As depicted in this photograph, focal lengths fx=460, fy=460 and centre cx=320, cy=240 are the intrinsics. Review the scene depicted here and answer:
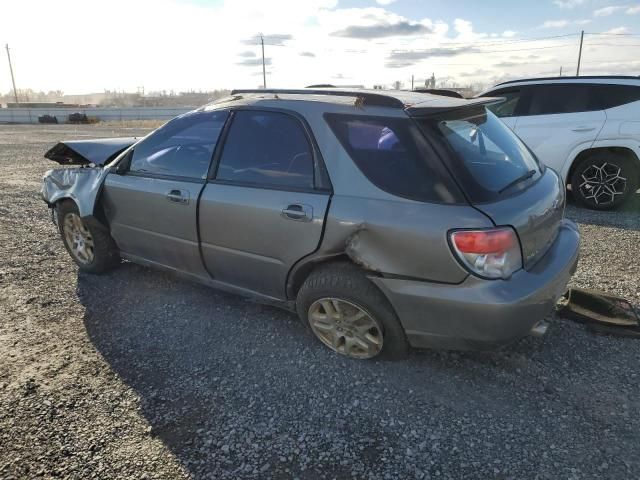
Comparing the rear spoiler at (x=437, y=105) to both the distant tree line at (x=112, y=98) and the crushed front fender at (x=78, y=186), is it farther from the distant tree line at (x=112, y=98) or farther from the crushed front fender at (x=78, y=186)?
the distant tree line at (x=112, y=98)

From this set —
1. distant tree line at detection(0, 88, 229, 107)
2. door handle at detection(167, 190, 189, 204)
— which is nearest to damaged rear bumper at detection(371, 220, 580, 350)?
door handle at detection(167, 190, 189, 204)

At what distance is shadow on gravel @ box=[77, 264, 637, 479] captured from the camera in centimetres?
221

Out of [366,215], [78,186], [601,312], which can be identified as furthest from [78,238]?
[601,312]

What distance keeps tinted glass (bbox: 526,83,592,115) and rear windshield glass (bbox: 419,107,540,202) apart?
13.3ft

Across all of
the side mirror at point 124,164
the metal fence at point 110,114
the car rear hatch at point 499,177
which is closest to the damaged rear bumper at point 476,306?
the car rear hatch at point 499,177

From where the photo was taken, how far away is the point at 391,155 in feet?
8.61

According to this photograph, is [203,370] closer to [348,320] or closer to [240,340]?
[240,340]

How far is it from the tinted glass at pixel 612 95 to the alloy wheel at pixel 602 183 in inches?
32.5

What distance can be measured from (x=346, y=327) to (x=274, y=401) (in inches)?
25.0

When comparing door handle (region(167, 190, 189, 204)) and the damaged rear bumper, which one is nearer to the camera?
the damaged rear bumper

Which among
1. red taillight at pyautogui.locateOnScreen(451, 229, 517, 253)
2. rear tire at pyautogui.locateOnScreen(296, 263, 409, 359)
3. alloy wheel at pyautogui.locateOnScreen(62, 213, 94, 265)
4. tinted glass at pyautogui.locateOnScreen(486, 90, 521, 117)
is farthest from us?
tinted glass at pyautogui.locateOnScreen(486, 90, 521, 117)

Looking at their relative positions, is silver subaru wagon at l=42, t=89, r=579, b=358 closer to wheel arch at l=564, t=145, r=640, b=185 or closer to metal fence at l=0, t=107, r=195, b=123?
wheel arch at l=564, t=145, r=640, b=185

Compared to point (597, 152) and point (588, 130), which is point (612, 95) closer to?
point (588, 130)

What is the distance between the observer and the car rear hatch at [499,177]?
8.16 feet
